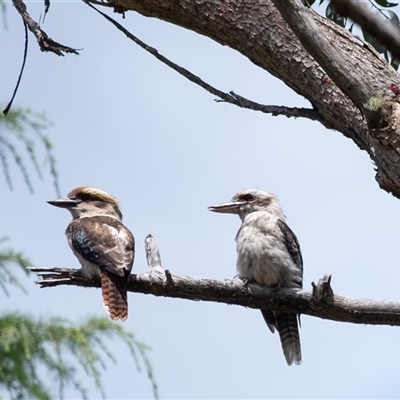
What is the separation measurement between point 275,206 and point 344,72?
311 centimetres

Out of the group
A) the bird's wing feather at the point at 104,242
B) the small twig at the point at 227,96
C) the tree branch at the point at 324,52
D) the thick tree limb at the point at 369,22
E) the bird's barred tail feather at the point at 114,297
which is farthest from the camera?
the bird's wing feather at the point at 104,242

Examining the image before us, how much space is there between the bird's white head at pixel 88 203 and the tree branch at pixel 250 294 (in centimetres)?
179

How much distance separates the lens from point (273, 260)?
13.8ft

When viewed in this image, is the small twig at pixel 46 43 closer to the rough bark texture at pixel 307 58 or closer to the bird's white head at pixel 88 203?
the rough bark texture at pixel 307 58

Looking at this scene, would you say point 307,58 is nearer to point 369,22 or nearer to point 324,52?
point 324,52

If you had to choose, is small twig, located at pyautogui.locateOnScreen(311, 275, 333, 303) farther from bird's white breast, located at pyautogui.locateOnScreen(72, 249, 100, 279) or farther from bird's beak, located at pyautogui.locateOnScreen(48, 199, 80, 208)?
bird's beak, located at pyautogui.locateOnScreen(48, 199, 80, 208)

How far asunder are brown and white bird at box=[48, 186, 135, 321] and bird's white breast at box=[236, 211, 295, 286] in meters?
0.66

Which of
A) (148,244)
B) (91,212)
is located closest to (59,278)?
(148,244)

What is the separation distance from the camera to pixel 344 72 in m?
1.91

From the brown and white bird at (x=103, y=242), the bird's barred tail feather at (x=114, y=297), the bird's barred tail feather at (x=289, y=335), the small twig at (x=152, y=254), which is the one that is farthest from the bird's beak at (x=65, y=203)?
the small twig at (x=152, y=254)

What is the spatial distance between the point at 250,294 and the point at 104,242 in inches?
53.6

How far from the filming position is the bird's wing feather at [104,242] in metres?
4.10

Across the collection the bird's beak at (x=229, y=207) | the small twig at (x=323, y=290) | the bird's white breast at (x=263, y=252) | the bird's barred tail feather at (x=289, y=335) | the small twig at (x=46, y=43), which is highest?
the small twig at (x=46, y=43)

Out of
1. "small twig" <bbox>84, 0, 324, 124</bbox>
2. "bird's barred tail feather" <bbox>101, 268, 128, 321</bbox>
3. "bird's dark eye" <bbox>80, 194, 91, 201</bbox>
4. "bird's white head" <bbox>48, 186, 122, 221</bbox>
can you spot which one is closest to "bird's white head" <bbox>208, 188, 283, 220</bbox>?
"bird's white head" <bbox>48, 186, 122, 221</bbox>
